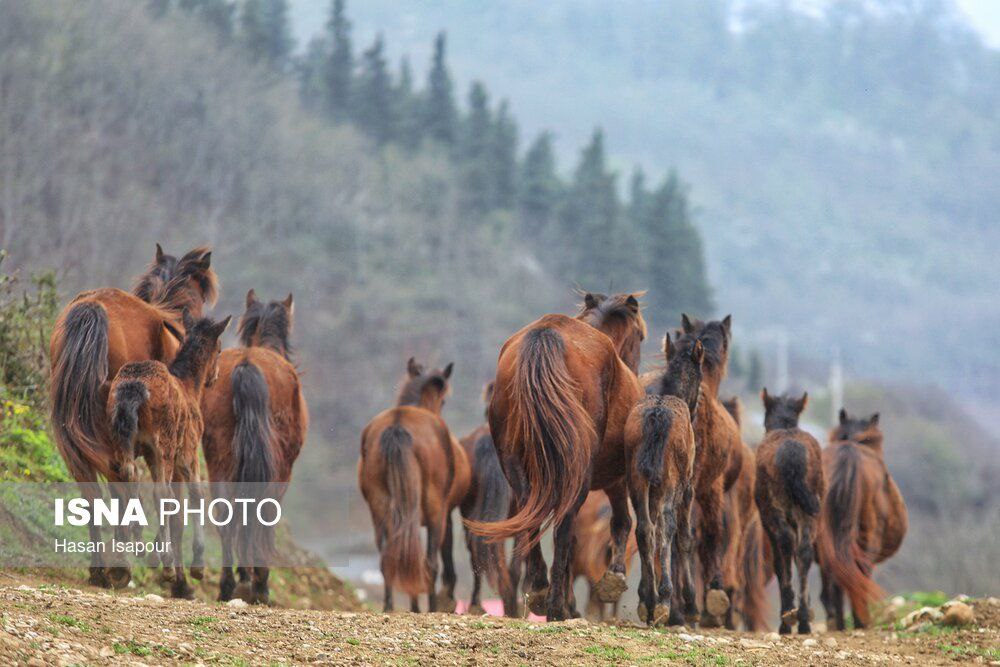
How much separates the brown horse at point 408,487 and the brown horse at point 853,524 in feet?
13.0

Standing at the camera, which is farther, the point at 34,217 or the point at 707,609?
the point at 34,217

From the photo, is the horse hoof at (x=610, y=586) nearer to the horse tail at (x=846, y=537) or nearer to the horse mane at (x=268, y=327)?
the horse tail at (x=846, y=537)

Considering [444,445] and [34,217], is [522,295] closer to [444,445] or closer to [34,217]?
[34,217]

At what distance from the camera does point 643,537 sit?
912 cm

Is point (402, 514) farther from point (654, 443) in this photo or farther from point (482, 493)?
point (654, 443)

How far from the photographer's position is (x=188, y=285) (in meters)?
11.5

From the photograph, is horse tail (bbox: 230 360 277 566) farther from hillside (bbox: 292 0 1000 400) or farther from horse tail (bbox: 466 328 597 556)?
hillside (bbox: 292 0 1000 400)

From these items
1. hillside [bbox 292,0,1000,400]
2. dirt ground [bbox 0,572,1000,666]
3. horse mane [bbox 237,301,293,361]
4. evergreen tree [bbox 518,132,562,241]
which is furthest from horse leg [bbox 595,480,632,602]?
hillside [bbox 292,0,1000,400]

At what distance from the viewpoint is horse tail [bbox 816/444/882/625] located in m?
12.8

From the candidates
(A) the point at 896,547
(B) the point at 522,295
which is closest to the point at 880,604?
Result: (A) the point at 896,547

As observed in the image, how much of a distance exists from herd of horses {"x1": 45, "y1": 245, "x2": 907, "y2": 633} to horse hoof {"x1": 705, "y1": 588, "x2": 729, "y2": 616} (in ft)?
0.04

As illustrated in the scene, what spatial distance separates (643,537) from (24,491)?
5474 millimetres

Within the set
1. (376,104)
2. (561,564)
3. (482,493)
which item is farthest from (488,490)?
(376,104)

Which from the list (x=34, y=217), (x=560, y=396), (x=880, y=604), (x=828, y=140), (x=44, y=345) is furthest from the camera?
(x=828, y=140)
